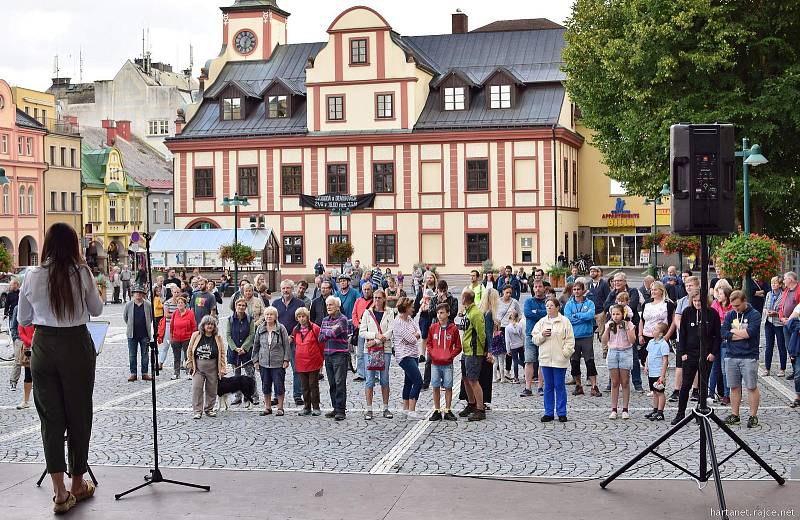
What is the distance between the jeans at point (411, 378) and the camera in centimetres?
1493

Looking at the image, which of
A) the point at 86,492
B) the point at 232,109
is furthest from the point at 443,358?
the point at 232,109

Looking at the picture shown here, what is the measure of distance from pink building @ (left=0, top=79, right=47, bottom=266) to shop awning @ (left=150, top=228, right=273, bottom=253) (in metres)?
15.4

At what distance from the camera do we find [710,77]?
101ft

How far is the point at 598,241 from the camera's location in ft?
216

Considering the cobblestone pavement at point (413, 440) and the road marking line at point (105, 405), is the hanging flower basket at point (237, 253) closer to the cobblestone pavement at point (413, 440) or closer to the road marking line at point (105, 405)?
the road marking line at point (105, 405)

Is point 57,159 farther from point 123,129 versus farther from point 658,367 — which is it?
point 658,367

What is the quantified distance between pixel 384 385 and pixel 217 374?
2214 mm

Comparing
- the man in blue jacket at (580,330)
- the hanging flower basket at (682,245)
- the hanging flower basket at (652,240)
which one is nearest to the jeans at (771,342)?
the man in blue jacket at (580,330)

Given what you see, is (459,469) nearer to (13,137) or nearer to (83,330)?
(83,330)

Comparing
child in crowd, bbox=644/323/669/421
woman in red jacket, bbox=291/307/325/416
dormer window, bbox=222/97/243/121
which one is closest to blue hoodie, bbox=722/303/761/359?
child in crowd, bbox=644/323/669/421

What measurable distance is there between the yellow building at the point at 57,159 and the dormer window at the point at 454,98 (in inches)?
1036


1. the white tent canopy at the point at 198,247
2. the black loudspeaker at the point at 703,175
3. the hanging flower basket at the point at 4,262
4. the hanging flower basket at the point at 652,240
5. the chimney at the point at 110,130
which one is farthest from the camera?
the chimney at the point at 110,130

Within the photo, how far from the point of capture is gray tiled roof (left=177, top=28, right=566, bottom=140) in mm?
58562

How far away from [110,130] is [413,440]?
7902 cm
